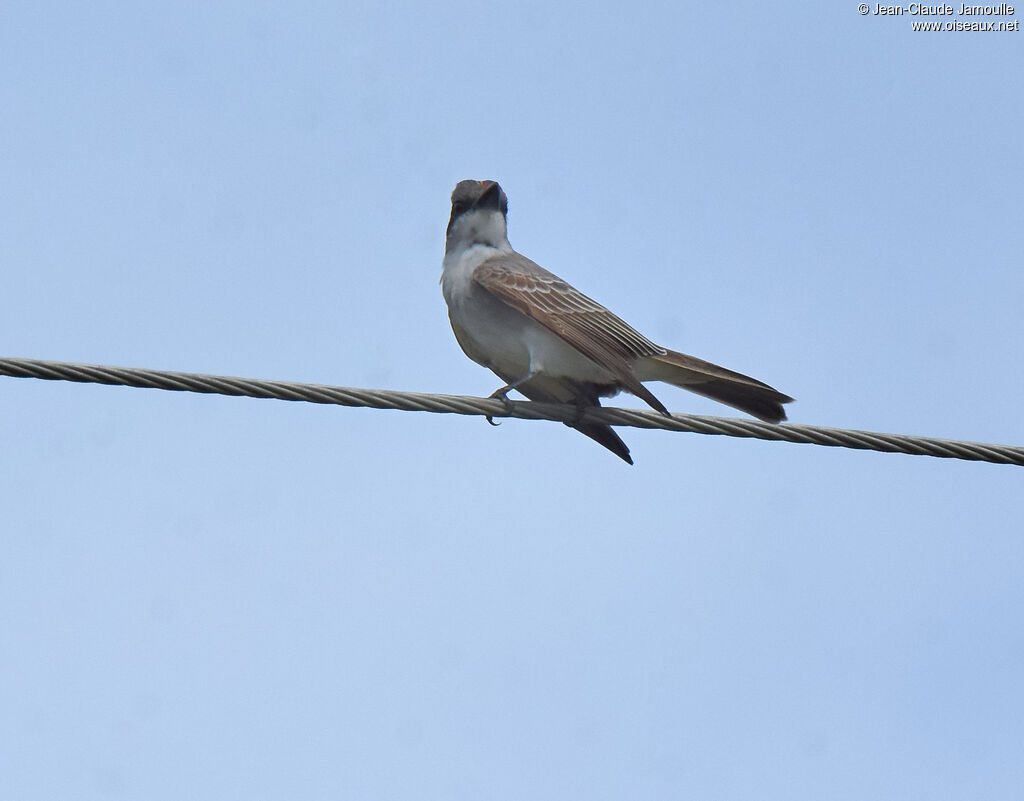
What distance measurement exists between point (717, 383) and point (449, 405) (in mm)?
2181

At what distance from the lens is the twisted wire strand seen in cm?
548

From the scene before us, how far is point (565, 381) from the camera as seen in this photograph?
8.13 meters

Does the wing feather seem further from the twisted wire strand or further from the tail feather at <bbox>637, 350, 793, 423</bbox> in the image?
the twisted wire strand

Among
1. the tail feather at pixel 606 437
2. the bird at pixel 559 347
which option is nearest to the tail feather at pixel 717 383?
the bird at pixel 559 347

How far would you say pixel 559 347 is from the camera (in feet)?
26.1

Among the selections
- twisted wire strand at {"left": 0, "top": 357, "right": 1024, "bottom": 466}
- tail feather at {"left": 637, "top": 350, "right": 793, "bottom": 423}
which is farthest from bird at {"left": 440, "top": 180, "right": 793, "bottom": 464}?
twisted wire strand at {"left": 0, "top": 357, "right": 1024, "bottom": 466}

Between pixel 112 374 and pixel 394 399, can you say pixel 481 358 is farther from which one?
pixel 112 374

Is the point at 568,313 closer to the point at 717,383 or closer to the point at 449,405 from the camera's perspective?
the point at 717,383

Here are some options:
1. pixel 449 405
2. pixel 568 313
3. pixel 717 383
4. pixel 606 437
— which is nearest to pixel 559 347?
pixel 568 313

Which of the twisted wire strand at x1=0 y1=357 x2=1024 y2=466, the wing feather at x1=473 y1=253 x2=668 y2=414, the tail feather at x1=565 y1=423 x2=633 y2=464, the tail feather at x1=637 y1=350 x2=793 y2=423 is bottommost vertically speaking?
the twisted wire strand at x1=0 y1=357 x2=1024 y2=466

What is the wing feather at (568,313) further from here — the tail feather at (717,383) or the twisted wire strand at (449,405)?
the twisted wire strand at (449,405)

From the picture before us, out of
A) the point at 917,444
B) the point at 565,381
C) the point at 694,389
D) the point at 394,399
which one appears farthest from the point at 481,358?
the point at 917,444

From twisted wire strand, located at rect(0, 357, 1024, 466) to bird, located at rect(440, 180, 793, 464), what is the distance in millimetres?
952

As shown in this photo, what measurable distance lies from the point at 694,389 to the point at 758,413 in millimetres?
613
